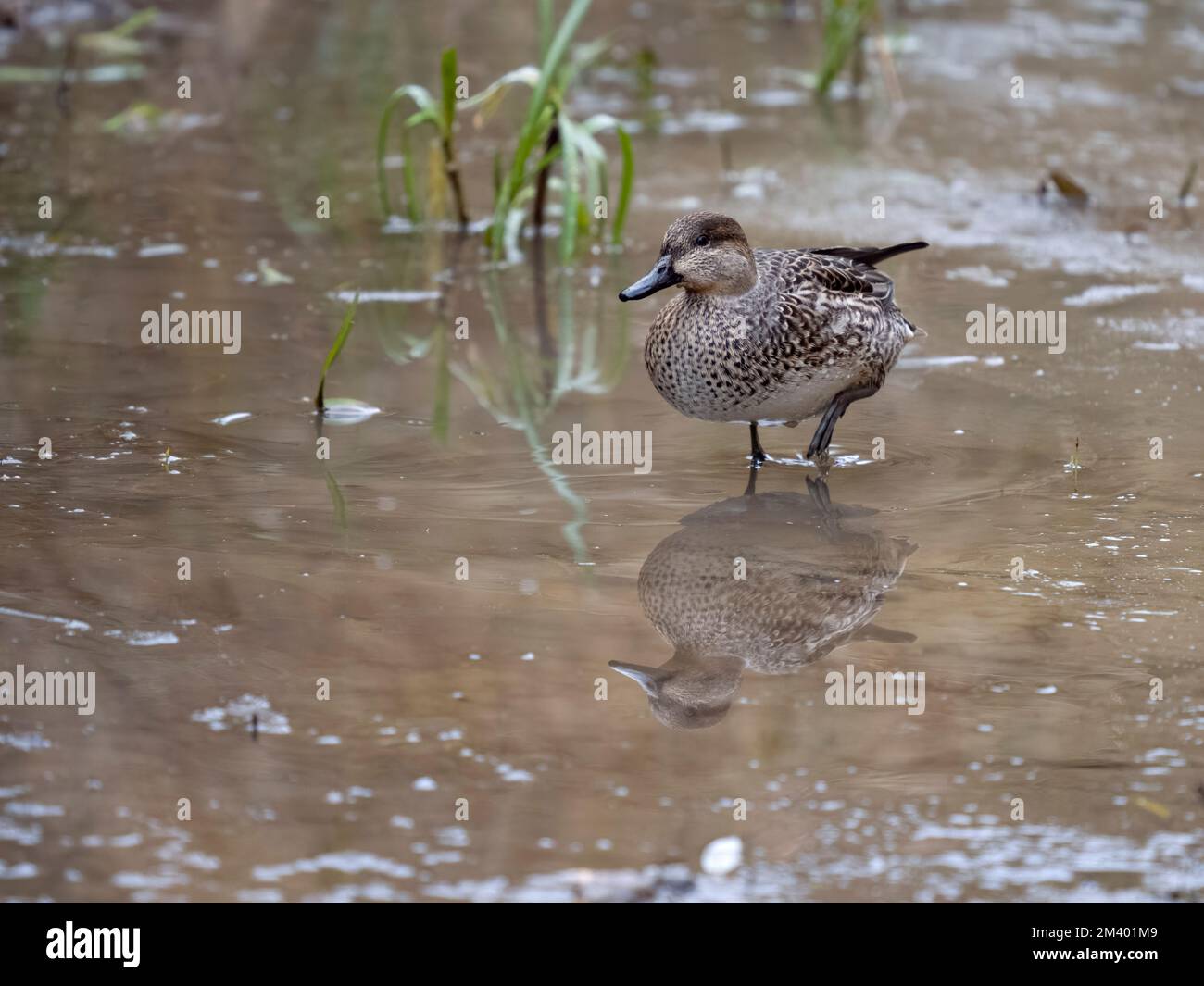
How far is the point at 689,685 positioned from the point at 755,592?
61cm

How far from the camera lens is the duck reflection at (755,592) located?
13.1ft

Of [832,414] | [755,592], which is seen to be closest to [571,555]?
[755,592]

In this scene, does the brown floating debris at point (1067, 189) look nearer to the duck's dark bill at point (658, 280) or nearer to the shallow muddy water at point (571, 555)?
the shallow muddy water at point (571, 555)

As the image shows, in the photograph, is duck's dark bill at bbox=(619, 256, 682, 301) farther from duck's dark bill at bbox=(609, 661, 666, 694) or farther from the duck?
duck's dark bill at bbox=(609, 661, 666, 694)

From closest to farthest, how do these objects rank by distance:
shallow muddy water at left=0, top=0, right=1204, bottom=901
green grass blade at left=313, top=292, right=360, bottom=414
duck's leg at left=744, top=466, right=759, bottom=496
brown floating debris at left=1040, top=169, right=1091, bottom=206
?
shallow muddy water at left=0, top=0, right=1204, bottom=901 < duck's leg at left=744, top=466, right=759, bottom=496 < green grass blade at left=313, top=292, right=360, bottom=414 < brown floating debris at left=1040, top=169, right=1091, bottom=206

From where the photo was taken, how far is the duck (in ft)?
17.5

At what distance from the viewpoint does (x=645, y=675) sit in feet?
13.1

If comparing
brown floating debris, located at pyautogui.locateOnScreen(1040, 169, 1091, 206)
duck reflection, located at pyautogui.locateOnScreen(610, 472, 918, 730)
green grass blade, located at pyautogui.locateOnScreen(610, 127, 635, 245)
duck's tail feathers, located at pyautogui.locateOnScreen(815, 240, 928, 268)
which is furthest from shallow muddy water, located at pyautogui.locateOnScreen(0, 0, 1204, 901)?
duck's tail feathers, located at pyautogui.locateOnScreen(815, 240, 928, 268)

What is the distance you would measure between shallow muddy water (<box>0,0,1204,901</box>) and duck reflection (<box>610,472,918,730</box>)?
2 centimetres

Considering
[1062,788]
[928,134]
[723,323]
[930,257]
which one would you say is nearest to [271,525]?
[723,323]

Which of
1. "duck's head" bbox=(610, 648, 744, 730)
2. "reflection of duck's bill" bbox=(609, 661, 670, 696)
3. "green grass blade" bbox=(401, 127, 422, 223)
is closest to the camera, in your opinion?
"duck's head" bbox=(610, 648, 744, 730)

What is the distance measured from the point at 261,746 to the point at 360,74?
8003 mm

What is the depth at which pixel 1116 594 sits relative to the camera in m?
4.42
